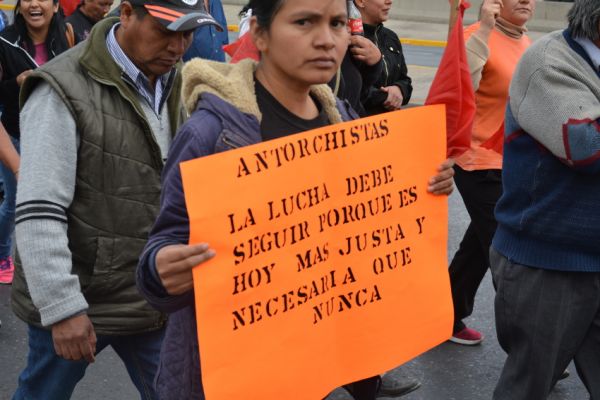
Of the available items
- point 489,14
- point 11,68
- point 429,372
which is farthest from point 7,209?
point 489,14

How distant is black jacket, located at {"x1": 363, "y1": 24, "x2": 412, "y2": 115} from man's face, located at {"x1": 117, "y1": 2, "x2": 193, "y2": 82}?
2021mm

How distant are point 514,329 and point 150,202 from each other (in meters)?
1.27

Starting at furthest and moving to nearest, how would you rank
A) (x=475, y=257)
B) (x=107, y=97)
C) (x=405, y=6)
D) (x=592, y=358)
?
(x=405, y=6) < (x=475, y=257) < (x=592, y=358) < (x=107, y=97)

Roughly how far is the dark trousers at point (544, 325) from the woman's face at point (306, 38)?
50.3 inches

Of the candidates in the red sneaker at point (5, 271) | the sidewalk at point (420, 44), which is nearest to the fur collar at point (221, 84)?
the red sneaker at point (5, 271)

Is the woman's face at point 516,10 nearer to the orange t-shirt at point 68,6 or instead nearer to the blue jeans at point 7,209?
the blue jeans at point 7,209

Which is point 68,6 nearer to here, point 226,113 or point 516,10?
point 516,10

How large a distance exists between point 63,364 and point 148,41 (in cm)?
99

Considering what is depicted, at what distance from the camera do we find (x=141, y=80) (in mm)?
2893

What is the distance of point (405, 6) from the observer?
23312mm

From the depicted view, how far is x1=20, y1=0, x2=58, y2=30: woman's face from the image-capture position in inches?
217

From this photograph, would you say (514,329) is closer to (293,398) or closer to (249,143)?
(293,398)

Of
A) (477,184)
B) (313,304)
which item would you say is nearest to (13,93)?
(477,184)

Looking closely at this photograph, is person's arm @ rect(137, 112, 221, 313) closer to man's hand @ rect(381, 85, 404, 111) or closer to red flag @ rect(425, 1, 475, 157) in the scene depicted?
red flag @ rect(425, 1, 475, 157)
